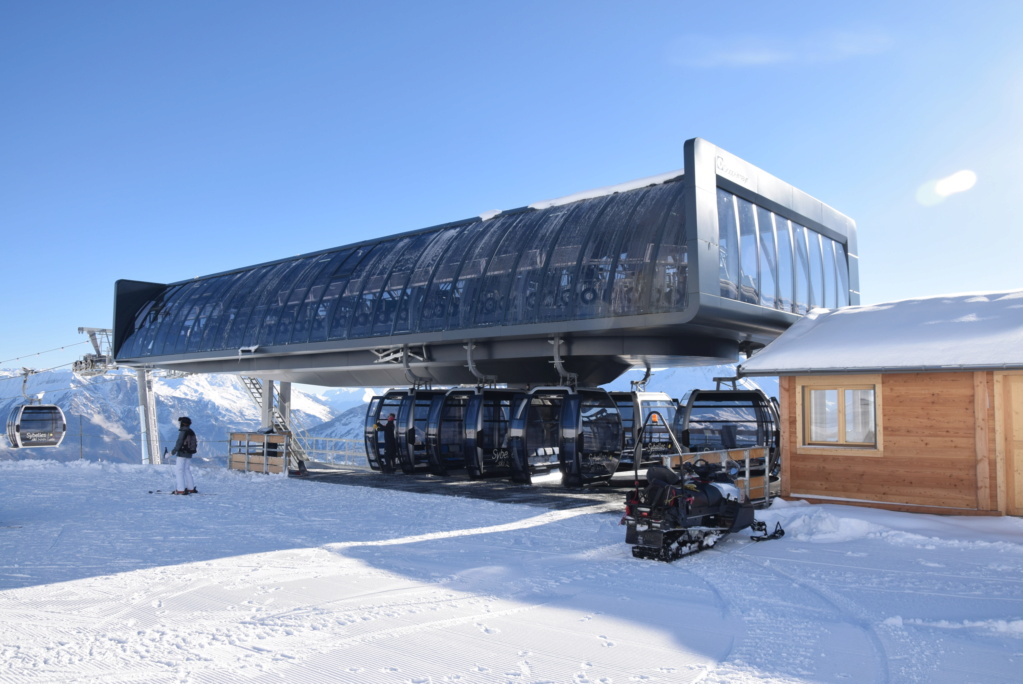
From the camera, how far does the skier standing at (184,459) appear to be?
1695cm

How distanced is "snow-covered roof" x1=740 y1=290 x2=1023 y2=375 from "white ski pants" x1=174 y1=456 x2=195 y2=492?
40.0 feet

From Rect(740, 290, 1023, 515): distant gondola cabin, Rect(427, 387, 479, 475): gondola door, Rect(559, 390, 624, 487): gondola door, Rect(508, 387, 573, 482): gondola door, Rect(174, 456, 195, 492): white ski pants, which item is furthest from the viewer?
Rect(427, 387, 479, 475): gondola door

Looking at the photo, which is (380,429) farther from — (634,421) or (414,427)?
(634,421)

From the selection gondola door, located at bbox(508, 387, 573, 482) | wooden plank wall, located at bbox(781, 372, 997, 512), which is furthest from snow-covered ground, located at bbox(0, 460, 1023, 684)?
Answer: gondola door, located at bbox(508, 387, 573, 482)

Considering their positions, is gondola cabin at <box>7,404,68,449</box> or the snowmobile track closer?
the snowmobile track

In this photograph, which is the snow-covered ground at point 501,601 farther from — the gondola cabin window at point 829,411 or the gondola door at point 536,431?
the gondola door at point 536,431

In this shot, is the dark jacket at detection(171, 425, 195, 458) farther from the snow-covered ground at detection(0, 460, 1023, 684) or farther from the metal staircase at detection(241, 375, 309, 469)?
the metal staircase at detection(241, 375, 309, 469)

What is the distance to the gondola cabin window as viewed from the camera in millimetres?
12781

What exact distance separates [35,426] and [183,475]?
15.1 meters

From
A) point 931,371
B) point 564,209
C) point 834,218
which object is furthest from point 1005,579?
point 834,218

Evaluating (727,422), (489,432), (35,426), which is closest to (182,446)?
(489,432)

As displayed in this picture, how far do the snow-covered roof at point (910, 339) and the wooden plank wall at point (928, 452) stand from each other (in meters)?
0.43

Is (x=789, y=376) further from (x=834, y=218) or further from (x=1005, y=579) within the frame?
(x=834, y=218)

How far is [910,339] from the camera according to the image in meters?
13.2
